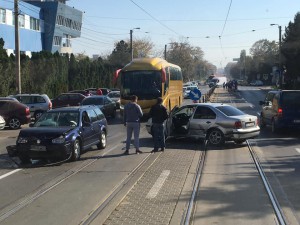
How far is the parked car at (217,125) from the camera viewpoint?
1562 cm

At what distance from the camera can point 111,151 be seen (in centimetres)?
1489

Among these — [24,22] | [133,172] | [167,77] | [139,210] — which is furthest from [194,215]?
[24,22]

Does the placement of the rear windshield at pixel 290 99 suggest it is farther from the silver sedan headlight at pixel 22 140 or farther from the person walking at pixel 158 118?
the silver sedan headlight at pixel 22 140

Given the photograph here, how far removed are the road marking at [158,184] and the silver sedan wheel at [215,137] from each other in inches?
201

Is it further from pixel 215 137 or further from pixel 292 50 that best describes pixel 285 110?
pixel 292 50

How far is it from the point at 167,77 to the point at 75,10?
62323 mm

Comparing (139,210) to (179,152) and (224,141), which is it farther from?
(224,141)

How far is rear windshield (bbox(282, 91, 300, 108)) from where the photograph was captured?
1923cm

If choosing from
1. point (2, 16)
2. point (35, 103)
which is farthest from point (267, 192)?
point (2, 16)

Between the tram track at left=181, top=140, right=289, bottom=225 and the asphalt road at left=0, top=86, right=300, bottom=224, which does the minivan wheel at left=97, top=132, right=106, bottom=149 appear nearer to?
the asphalt road at left=0, top=86, right=300, bottom=224

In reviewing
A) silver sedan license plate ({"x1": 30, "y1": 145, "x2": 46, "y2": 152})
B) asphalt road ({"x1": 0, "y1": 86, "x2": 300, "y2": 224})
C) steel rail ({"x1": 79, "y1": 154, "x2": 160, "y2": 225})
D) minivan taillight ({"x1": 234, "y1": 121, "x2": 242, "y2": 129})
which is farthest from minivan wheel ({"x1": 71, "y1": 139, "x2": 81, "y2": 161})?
minivan taillight ({"x1": 234, "y1": 121, "x2": 242, "y2": 129})

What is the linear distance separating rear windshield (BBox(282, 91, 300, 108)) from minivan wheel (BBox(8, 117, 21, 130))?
41.1 ft

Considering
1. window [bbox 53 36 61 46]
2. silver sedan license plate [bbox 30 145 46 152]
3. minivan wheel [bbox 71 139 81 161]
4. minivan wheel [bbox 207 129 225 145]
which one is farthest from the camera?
window [bbox 53 36 61 46]

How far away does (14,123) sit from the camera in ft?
77.1
